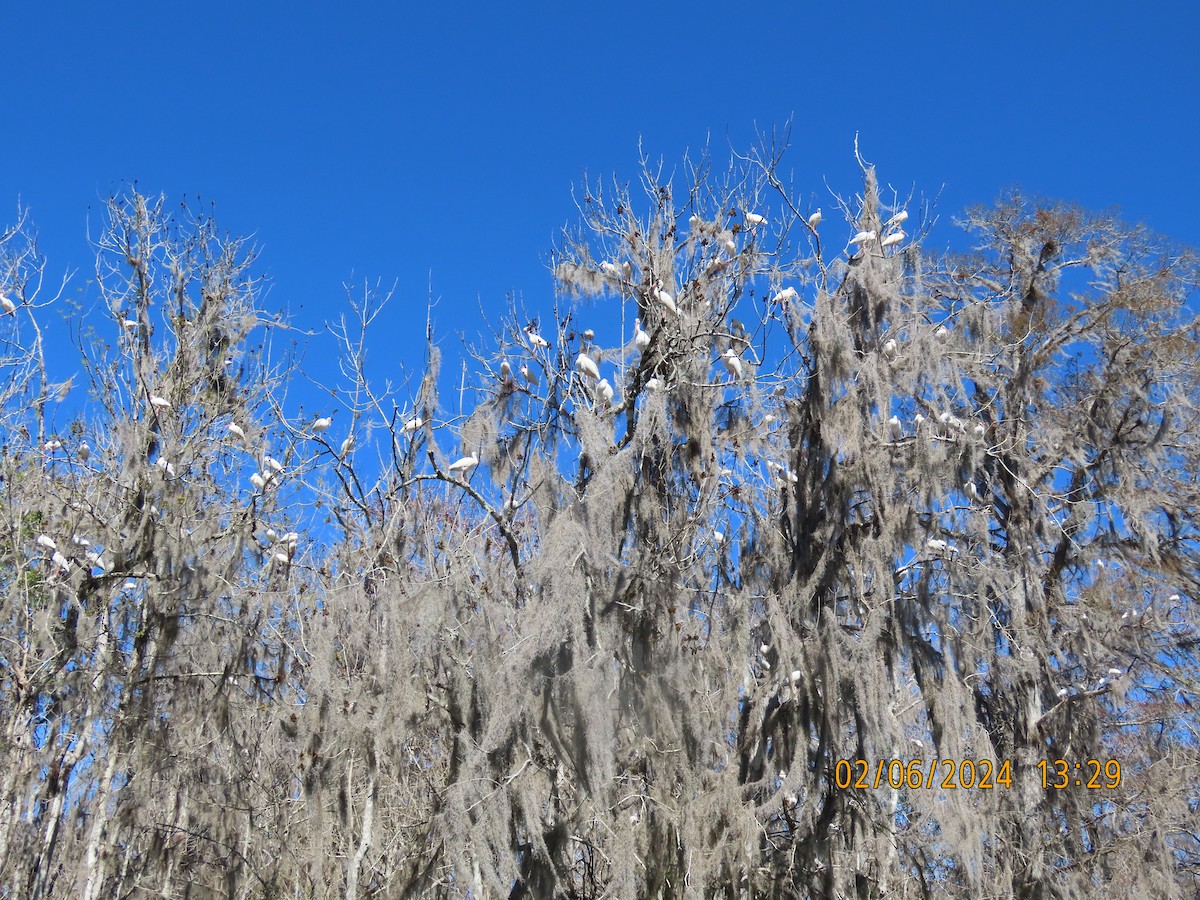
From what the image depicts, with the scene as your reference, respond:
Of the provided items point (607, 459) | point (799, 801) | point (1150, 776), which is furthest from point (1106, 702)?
point (607, 459)

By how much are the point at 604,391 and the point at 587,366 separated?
210 millimetres

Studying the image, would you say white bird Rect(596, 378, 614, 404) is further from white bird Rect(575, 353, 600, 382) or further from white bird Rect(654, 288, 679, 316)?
white bird Rect(654, 288, 679, 316)

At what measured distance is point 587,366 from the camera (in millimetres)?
5906

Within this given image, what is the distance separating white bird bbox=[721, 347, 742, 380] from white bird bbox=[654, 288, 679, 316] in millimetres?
393

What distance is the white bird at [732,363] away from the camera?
5855 millimetres

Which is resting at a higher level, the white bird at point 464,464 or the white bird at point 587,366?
the white bird at point 587,366

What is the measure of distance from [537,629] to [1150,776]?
5566 mm

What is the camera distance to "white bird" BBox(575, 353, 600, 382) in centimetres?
591

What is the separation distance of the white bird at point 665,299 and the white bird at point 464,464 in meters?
1.39

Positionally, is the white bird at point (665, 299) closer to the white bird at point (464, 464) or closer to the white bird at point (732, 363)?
the white bird at point (732, 363)
